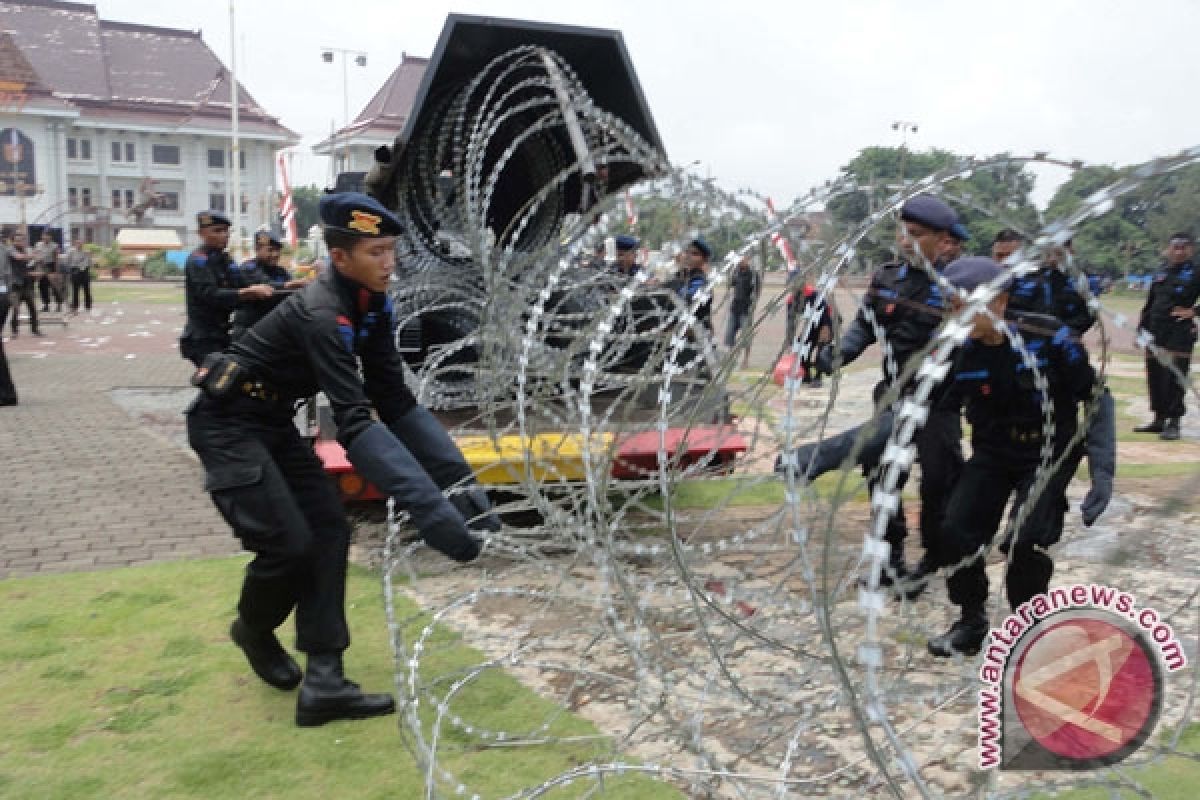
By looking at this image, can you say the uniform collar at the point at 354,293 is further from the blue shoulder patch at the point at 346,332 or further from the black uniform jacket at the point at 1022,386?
the black uniform jacket at the point at 1022,386

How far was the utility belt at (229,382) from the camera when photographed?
3682 mm

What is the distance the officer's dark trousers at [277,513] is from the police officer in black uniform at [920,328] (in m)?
2.21

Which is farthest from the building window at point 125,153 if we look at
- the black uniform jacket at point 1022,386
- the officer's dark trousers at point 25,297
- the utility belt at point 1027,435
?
the utility belt at point 1027,435

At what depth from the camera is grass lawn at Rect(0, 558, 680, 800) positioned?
3.28 metres

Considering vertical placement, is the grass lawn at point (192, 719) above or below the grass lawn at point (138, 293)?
above

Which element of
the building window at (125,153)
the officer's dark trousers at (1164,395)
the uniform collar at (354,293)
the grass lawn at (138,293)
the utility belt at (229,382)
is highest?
the building window at (125,153)

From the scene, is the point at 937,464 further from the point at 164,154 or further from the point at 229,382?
Result: the point at 164,154

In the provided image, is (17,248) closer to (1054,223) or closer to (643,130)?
(643,130)

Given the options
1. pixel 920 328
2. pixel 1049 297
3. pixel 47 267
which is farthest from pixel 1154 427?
pixel 47 267

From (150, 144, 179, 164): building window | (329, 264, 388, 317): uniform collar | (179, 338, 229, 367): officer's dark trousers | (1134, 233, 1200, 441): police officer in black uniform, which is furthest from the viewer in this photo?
(150, 144, 179, 164): building window

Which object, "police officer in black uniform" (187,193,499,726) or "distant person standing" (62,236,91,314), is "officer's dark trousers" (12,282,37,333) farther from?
"police officer in black uniform" (187,193,499,726)

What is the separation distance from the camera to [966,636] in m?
4.28

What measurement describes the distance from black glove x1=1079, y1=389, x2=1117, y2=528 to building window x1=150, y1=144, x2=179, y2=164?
7614cm

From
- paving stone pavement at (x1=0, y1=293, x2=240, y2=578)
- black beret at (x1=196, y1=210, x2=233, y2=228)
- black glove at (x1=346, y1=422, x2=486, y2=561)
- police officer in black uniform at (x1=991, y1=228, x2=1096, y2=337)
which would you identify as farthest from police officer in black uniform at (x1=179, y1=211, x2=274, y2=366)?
police officer in black uniform at (x1=991, y1=228, x2=1096, y2=337)
